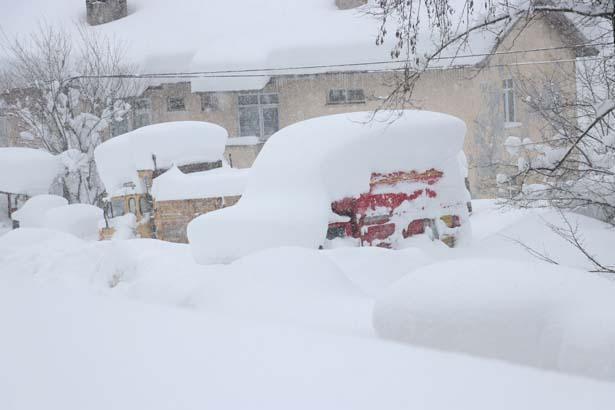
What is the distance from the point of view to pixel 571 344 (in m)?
2.47

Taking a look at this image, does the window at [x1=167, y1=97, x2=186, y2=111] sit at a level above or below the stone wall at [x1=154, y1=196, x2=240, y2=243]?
above

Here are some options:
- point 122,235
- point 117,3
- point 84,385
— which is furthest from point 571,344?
point 117,3

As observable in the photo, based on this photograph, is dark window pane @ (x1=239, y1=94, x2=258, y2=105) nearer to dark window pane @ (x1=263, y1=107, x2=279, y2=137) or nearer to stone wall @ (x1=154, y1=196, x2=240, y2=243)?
dark window pane @ (x1=263, y1=107, x2=279, y2=137)

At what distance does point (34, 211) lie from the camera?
45.0 ft

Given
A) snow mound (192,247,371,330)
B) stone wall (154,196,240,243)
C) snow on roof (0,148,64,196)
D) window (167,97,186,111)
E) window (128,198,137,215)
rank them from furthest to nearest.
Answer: window (167,97,186,111)
snow on roof (0,148,64,196)
window (128,198,137,215)
stone wall (154,196,240,243)
snow mound (192,247,371,330)

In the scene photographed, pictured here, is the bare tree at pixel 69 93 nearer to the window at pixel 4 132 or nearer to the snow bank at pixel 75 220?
the window at pixel 4 132

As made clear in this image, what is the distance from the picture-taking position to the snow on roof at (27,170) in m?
14.3

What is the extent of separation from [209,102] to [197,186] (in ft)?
37.7

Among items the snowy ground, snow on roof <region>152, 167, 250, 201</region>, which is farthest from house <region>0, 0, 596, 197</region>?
the snowy ground

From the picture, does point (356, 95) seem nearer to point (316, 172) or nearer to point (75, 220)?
point (75, 220)

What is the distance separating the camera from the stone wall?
33.6 feet

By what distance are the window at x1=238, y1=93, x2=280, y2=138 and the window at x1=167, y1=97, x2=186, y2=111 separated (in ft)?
6.60

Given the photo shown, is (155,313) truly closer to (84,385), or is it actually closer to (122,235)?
(84,385)

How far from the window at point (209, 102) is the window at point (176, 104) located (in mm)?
857
